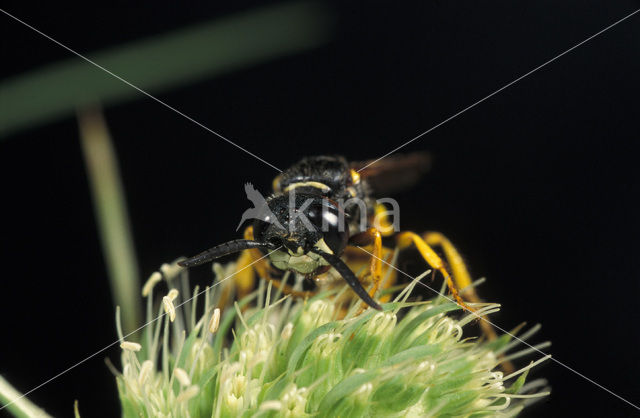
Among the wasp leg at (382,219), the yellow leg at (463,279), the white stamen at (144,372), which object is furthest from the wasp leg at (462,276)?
the white stamen at (144,372)

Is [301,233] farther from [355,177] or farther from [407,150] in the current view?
[407,150]

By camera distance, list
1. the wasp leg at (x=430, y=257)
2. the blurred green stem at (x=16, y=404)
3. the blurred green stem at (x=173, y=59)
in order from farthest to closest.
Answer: the blurred green stem at (x=173, y=59)
the wasp leg at (x=430, y=257)
the blurred green stem at (x=16, y=404)

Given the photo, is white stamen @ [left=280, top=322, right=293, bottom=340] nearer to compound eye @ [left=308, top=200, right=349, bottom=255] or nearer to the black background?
compound eye @ [left=308, top=200, right=349, bottom=255]

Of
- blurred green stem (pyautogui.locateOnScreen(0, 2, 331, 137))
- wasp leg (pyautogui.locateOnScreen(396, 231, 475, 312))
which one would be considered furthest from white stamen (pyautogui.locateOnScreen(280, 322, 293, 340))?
blurred green stem (pyautogui.locateOnScreen(0, 2, 331, 137))

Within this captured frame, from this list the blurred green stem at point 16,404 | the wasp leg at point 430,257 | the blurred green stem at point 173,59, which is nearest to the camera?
the blurred green stem at point 16,404

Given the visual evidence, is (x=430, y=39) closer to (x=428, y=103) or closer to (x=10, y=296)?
(x=428, y=103)

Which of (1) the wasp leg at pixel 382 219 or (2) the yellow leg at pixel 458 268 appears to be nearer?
(2) the yellow leg at pixel 458 268

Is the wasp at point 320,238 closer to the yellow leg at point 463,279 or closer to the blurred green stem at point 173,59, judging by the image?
the yellow leg at point 463,279
